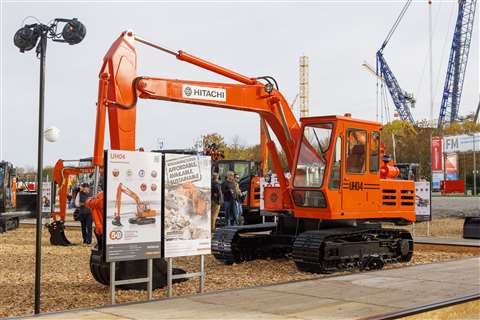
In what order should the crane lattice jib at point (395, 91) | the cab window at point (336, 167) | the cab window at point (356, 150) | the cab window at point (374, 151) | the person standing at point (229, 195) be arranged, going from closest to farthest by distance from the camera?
Result: the cab window at point (336, 167) < the cab window at point (356, 150) < the cab window at point (374, 151) < the person standing at point (229, 195) < the crane lattice jib at point (395, 91)

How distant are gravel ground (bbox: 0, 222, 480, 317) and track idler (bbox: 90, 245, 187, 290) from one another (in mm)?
124

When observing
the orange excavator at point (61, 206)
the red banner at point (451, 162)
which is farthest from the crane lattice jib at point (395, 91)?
the orange excavator at point (61, 206)

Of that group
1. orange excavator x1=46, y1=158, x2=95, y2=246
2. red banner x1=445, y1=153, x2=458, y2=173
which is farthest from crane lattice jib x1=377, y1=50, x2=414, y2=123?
orange excavator x1=46, y1=158, x2=95, y2=246

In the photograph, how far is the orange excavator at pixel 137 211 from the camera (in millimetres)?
7770

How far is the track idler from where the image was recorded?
8586mm

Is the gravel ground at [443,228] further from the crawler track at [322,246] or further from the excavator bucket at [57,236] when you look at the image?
the excavator bucket at [57,236]

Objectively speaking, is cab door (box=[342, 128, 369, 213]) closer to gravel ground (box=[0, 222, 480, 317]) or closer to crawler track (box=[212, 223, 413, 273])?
crawler track (box=[212, 223, 413, 273])

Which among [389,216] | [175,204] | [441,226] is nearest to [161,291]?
[175,204]

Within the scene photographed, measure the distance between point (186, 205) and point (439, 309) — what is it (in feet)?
12.0

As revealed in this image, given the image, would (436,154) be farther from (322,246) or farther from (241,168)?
(322,246)

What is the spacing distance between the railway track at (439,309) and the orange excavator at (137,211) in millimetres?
3198

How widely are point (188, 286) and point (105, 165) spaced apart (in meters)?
2.82

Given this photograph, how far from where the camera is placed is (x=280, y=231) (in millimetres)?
12781

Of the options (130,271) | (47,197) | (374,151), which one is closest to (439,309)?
(130,271)
